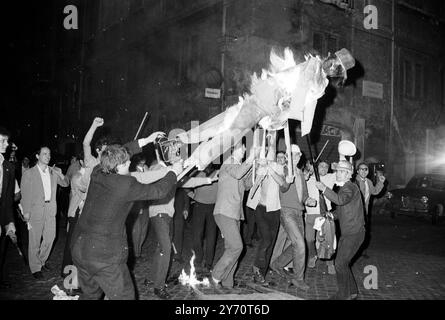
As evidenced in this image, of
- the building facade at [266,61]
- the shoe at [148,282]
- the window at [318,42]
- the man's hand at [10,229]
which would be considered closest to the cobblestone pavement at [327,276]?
the shoe at [148,282]

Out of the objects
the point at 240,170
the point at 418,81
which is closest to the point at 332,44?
the point at 418,81

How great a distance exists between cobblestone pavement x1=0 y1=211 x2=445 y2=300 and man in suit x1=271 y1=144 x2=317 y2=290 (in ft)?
0.67

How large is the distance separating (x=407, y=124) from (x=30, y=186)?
16968 mm

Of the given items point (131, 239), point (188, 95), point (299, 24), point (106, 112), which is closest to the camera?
point (131, 239)

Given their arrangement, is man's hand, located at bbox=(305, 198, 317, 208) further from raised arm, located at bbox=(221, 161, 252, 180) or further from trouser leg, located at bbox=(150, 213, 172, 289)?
trouser leg, located at bbox=(150, 213, 172, 289)

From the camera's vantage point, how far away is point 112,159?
3375 millimetres

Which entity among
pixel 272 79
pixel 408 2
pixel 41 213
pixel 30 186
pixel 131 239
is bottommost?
pixel 131 239

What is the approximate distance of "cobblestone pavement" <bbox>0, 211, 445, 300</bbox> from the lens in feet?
16.9

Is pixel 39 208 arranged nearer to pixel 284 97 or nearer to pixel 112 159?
pixel 112 159

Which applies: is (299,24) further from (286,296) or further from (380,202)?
(286,296)

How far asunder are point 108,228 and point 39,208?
3.15 m

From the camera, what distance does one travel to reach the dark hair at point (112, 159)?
→ 3375 mm

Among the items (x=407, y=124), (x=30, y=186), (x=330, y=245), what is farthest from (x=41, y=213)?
(x=407, y=124)
